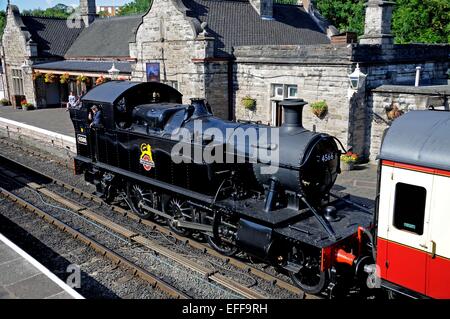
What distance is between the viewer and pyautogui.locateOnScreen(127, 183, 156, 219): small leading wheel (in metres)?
10.3

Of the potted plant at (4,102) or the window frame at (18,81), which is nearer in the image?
the window frame at (18,81)

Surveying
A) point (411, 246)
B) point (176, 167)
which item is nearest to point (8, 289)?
point (176, 167)

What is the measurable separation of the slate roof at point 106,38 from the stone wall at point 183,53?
7.14m

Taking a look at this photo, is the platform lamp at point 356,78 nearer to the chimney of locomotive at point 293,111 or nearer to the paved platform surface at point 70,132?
the paved platform surface at point 70,132

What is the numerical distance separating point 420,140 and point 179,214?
216 inches

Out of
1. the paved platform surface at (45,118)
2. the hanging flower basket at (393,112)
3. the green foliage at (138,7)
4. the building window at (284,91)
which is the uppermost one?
the green foliage at (138,7)

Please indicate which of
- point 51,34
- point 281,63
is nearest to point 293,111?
point 281,63

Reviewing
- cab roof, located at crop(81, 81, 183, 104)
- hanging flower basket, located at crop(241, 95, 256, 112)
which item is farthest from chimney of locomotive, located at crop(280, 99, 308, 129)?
hanging flower basket, located at crop(241, 95, 256, 112)

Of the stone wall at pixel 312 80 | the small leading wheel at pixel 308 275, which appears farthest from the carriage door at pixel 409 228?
the stone wall at pixel 312 80

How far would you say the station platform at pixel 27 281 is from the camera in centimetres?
606

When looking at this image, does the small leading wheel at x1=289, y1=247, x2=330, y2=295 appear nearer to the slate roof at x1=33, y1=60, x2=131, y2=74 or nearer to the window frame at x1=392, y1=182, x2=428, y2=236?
the window frame at x1=392, y1=182, x2=428, y2=236
